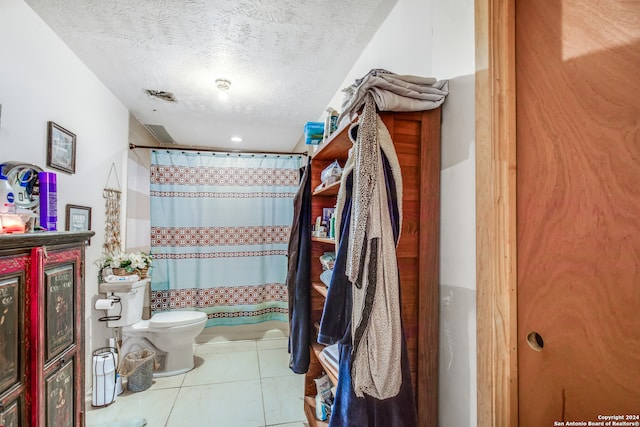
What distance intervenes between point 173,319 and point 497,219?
254cm

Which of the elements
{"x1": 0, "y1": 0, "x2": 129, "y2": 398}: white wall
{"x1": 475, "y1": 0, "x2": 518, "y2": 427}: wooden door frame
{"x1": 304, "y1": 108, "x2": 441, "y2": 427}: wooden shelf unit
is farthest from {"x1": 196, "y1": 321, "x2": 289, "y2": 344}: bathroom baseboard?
{"x1": 475, "y1": 0, "x2": 518, "y2": 427}: wooden door frame

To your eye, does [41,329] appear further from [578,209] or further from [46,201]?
[578,209]

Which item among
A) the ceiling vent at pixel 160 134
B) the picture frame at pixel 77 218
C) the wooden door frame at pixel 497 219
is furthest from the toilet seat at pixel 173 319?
the wooden door frame at pixel 497 219

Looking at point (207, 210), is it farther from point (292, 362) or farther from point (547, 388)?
point (547, 388)

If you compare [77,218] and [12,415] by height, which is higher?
[77,218]

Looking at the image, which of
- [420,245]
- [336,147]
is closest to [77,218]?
[336,147]

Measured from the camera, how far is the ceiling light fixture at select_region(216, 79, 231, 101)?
2.16 meters

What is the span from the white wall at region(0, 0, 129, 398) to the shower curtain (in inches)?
21.8

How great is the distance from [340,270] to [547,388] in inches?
24.4

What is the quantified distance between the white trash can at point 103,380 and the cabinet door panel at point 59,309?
3.20ft

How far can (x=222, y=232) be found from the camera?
3.04 meters

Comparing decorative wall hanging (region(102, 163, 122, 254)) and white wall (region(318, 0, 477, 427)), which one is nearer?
white wall (region(318, 0, 477, 427))

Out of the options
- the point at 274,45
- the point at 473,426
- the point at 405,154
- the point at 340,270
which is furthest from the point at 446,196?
the point at 274,45

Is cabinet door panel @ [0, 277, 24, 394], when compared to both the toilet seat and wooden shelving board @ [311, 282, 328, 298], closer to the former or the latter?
wooden shelving board @ [311, 282, 328, 298]
